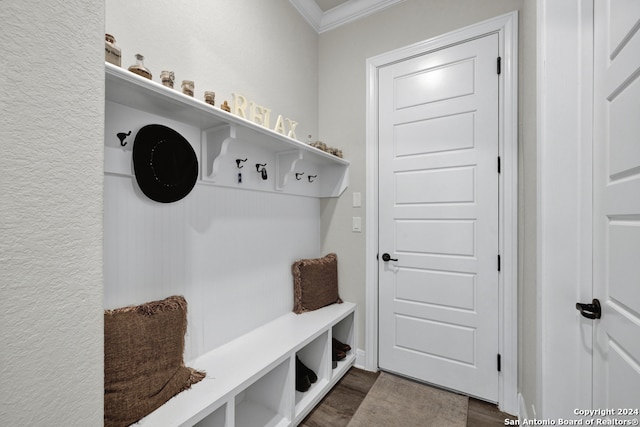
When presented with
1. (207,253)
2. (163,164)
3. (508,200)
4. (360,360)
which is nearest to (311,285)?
(360,360)

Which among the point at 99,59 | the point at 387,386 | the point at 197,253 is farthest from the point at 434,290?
the point at 99,59

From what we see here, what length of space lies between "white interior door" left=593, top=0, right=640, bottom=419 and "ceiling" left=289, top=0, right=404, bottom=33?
5.17 ft

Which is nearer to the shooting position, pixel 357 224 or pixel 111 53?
pixel 111 53

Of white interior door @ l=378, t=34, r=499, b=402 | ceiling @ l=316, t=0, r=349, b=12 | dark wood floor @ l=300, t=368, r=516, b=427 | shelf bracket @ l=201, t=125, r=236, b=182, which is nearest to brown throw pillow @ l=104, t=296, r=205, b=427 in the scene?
shelf bracket @ l=201, t=125, r=236, b=182

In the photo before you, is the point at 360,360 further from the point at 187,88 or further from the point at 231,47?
the point at 231,47

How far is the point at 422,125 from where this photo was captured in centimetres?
197

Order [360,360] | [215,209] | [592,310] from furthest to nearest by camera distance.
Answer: [360,360] → [215,209] → [592,310]

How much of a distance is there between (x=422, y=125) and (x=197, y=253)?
1.70 m

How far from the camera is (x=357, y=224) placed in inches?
86.5

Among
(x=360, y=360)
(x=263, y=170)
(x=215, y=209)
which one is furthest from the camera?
(x=360, y=360)

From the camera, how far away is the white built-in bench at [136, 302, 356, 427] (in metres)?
1.07

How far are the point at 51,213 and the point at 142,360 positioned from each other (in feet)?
2.47

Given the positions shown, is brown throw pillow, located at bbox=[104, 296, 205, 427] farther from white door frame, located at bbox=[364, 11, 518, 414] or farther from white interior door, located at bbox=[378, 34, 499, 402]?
white door frame, located at bbox=[364, 11, 518, 414]

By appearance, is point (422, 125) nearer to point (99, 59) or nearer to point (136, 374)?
point (99, 59)
